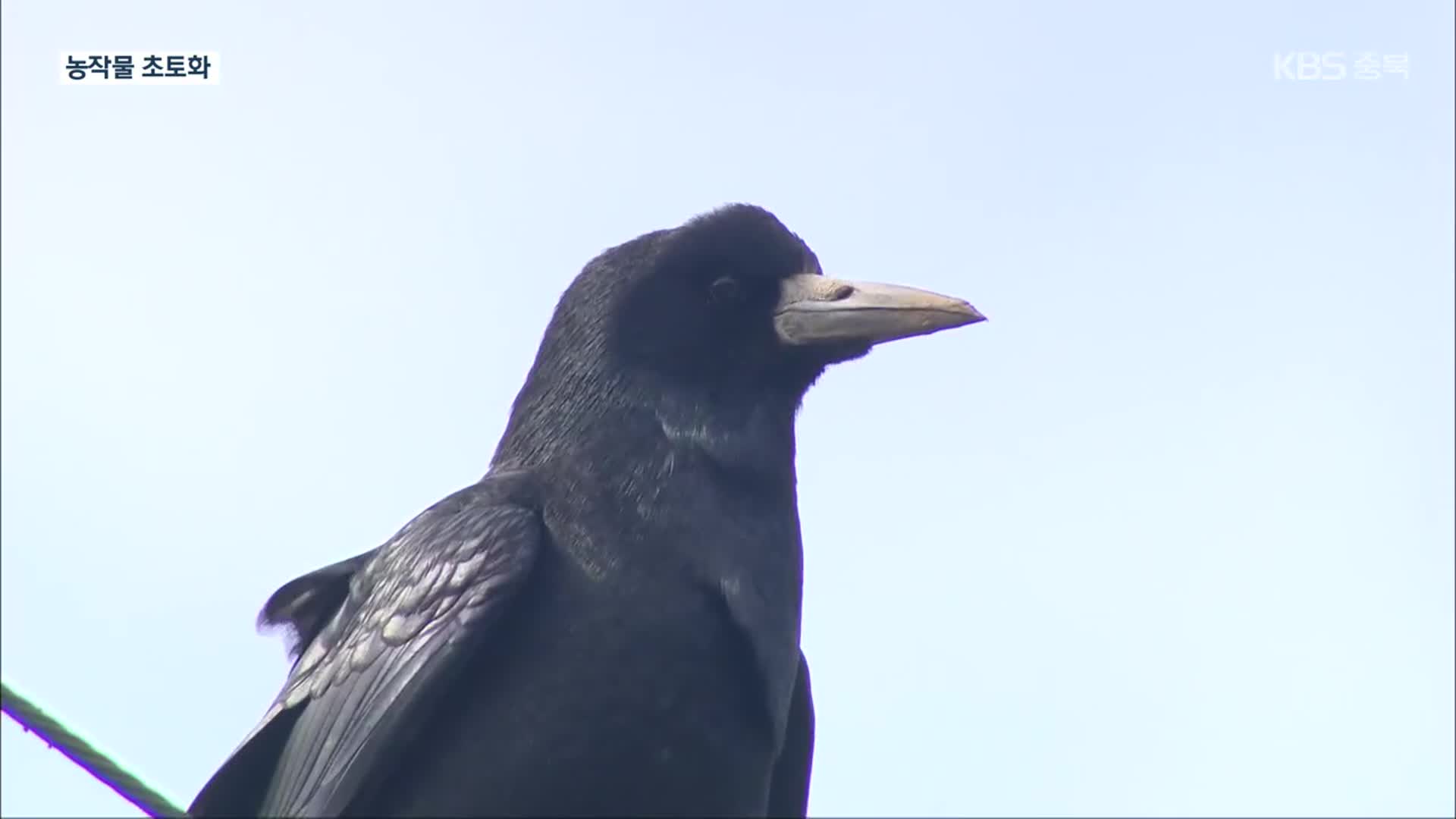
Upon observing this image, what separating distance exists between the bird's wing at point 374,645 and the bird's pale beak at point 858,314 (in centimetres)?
145

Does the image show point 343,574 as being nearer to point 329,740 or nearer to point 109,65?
point 329,740

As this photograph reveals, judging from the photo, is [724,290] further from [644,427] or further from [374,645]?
[374,645]

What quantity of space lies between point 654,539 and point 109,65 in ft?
29.7

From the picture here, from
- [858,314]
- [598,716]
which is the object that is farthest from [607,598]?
[858,314]

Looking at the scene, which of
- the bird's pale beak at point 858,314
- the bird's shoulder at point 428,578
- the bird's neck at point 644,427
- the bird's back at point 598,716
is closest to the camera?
the bird's back at point 598,716

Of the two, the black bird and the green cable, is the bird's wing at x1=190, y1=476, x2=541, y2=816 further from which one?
the green cable

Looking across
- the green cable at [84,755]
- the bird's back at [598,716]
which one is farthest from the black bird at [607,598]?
the green cable at [84,755]

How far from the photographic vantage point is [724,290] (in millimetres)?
8289

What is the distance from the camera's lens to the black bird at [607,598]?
680 centimetres

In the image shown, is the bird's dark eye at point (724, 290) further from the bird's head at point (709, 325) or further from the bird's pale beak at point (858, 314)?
the bird's pale beak at point (858, 314)

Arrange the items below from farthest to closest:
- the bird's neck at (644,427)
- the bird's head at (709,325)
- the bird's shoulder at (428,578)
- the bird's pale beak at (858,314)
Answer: the bird's pale beak at (858,314), the bird's head at (709,325), the bird's neck at (644,427), the bird's shoulder at (428,578)

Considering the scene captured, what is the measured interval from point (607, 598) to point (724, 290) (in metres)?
1.78

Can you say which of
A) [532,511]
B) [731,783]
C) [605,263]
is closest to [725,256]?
[605,263]

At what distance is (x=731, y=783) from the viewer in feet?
22.7
